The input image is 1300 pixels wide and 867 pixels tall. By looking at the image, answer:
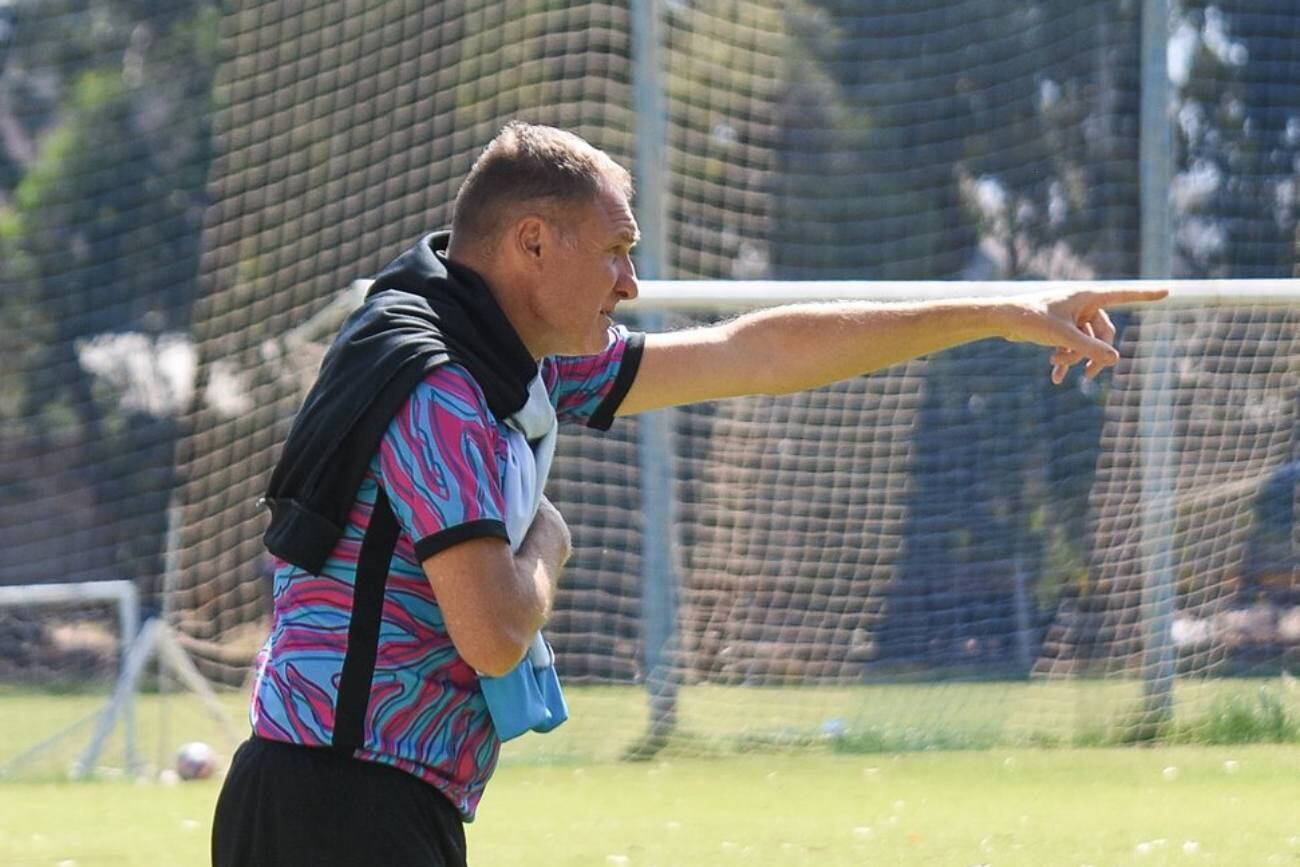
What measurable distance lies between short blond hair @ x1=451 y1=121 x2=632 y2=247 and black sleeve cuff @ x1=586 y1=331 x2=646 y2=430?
0.54m

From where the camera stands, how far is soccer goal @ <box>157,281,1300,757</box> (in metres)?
10.3

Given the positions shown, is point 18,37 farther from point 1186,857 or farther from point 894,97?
point 1186,857

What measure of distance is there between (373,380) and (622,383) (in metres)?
0.81

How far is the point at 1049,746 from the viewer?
9.97 metres

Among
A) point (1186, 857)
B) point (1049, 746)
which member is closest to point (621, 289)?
point (1186, 857)

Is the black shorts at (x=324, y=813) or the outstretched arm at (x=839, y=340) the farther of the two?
the outstretched arm at (x=839, y=340)

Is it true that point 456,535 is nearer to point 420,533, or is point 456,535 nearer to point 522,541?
point 420,533

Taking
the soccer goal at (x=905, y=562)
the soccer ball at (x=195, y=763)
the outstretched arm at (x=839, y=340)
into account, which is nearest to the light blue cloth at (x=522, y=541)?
the outstretched arm at (x=839, y=340)

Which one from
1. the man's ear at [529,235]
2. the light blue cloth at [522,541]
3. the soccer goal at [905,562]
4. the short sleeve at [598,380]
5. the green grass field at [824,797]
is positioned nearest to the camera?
the light blue cloth at [522,541]

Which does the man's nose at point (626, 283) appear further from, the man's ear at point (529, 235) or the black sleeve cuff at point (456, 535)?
the black sleeve cuff at point (456, 535)

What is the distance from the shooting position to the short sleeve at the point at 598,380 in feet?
10.4

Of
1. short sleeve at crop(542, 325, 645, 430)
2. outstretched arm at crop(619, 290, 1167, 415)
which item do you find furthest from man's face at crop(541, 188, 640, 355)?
outstretched arm at crop(619, 290, 1167, 415)

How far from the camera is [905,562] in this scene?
11.4m

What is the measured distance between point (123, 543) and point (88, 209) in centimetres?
650
